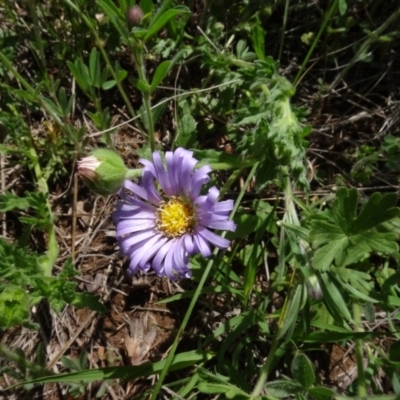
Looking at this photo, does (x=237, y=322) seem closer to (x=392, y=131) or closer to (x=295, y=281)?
→ (x=295, y=281)

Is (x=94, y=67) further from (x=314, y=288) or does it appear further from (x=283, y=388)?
(x=283, y=388)

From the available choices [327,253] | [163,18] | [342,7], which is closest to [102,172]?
[163,18]

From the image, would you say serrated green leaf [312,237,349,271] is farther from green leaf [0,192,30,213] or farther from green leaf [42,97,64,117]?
green leaf [42,97,64,117]

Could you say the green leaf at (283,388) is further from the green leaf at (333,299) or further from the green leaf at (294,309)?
the green leaf at (333,299)

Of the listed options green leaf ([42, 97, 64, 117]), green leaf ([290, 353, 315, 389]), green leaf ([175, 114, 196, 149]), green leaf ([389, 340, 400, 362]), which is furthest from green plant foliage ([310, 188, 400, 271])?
green leaf ([42, 97, 64, 117])

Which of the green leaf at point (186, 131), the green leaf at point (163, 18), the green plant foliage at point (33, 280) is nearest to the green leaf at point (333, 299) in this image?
the green leaf at point (186, 131)
